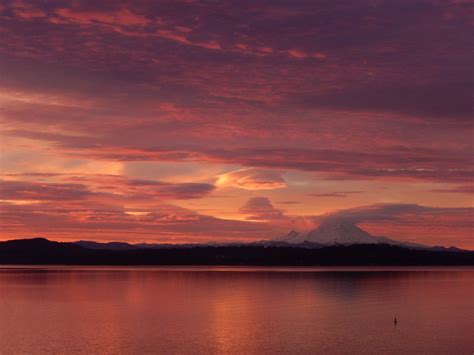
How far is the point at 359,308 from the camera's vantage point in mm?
120938

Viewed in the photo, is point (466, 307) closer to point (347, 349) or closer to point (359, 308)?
point (359, 308)

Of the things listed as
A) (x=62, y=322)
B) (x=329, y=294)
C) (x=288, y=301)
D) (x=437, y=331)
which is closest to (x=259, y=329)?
(x=437, y=331)

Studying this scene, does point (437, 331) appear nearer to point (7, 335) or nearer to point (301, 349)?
point (301, 349)

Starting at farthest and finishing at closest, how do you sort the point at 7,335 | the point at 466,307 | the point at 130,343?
the point at 466,307, the point at 7,335, the point at 130,343

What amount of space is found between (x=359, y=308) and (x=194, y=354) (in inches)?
2273

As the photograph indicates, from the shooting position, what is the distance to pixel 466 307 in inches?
Answer: 4899

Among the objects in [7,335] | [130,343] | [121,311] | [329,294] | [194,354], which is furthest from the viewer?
[329,294]

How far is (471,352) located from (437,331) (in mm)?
18266

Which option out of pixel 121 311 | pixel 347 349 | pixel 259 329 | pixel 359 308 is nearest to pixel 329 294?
pixel 359 308

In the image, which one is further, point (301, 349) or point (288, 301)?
point (288, 301)

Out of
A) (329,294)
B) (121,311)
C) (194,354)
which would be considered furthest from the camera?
(329,294)

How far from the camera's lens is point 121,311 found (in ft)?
376

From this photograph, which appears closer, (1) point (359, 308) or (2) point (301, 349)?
(2) point (301, 349)

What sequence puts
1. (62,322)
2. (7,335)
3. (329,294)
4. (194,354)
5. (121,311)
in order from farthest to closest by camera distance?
1. (329,294)
2. (121,311)
3. (62,322)
4. (7,335)
5. (194,354)
